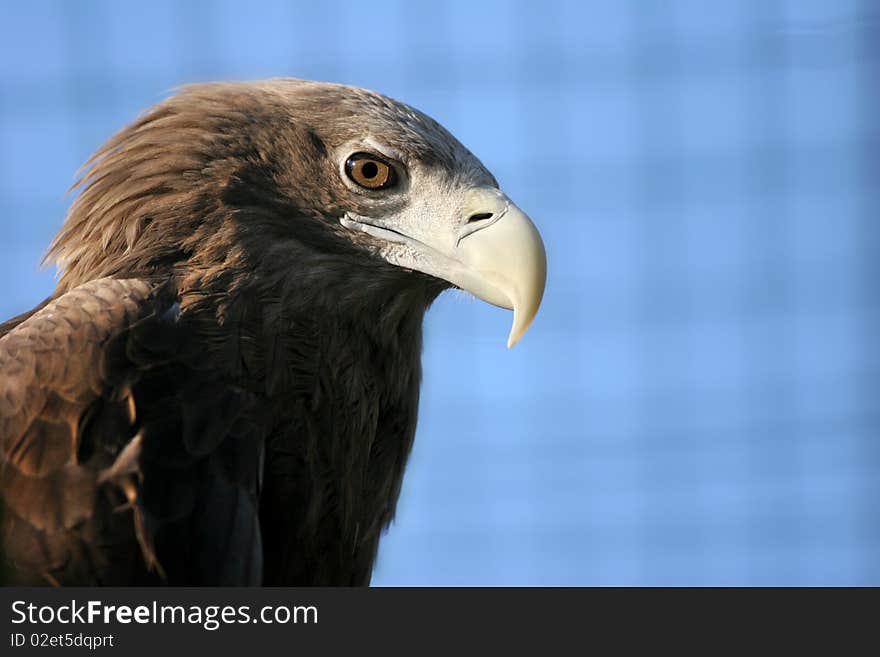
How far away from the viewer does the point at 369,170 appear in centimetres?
251

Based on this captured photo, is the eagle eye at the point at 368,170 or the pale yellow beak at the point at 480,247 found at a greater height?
the eagle eye at the point at 368,170

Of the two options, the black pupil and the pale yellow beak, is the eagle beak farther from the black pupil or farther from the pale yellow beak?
the black pupil

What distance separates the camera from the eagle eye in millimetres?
2506

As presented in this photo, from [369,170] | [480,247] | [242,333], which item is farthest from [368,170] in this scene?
[242,333]

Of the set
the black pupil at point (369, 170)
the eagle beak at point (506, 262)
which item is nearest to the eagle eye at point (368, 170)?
the black pupil at point (369, 170)

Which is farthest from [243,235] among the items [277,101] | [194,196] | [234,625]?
[234,625]

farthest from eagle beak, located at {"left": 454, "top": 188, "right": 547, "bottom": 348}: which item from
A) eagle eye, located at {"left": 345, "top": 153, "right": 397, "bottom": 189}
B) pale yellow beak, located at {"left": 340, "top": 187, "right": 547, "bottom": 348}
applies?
eagle eye, located at {"left": 345, "top": 153, "right": 397, "bottom": 189}

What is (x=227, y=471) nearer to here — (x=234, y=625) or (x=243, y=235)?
(x=234, y=625)

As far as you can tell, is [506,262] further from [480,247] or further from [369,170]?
[369,170]

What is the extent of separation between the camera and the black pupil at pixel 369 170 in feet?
8.23

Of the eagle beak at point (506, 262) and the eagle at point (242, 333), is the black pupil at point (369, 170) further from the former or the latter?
the eagle beak at point (506, 262)

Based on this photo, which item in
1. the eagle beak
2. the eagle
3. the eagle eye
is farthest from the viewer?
the eagle eye

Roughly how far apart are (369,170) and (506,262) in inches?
13.2

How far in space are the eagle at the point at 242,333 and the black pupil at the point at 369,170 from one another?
0.04ft
